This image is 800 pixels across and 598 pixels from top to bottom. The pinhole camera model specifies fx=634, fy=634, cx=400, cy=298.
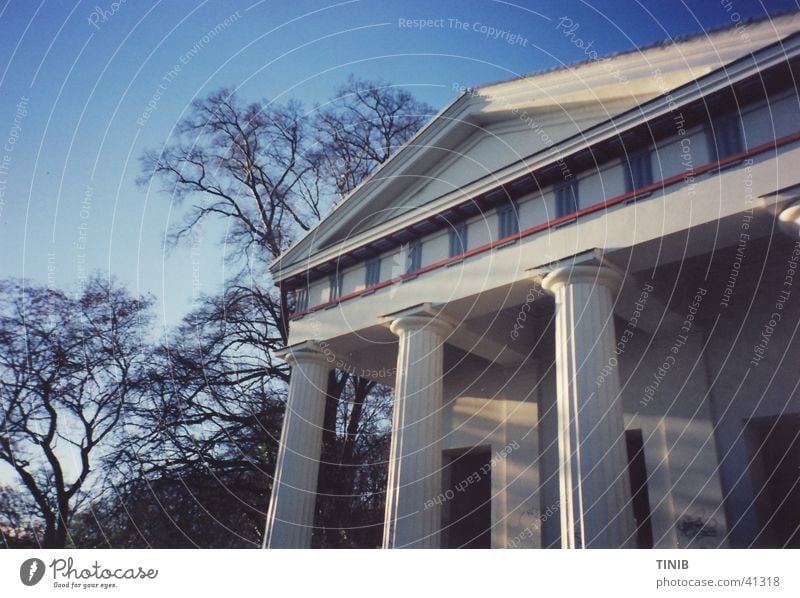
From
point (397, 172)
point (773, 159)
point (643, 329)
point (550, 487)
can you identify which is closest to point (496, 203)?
point (397, 172)

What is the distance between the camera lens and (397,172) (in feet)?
63.0

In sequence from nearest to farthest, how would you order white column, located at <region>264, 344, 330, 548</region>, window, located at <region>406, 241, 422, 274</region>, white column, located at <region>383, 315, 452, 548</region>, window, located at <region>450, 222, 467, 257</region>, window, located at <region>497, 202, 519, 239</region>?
white column, located at <region>383, 315, 452, 548</region>
window, located at <region>497, 202, 519, 239</region>
window, located at <region>450, 222, 467, 257</region>
white column, located at <region>264, 344, 330, 548</region>
window, located at <region>406, 241, 422, 274</region>

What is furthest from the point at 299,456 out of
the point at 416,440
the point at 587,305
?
the point at 587,305

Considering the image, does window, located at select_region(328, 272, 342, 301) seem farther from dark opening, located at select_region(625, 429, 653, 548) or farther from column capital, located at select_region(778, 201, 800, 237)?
column capital, located at select_region(778, 201, 800, 237)

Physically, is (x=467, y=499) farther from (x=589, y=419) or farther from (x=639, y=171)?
(x=639, y=171)

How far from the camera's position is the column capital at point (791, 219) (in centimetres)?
1119

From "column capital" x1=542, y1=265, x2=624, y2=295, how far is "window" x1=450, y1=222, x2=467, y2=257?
383cm

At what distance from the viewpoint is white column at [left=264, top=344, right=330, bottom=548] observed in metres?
17.8

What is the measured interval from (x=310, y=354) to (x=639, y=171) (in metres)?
11.0

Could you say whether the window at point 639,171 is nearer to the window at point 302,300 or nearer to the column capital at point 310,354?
the column capital at point 310,354

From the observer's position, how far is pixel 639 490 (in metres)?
16.2

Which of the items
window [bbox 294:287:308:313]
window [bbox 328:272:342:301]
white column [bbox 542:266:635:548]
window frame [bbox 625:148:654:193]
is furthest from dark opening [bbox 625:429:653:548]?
window [bbox 294:287:308:313]

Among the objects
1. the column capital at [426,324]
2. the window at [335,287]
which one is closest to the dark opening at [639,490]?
the column capital at [426,324]

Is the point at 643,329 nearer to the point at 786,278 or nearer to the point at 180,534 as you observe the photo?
the point at 786,278
